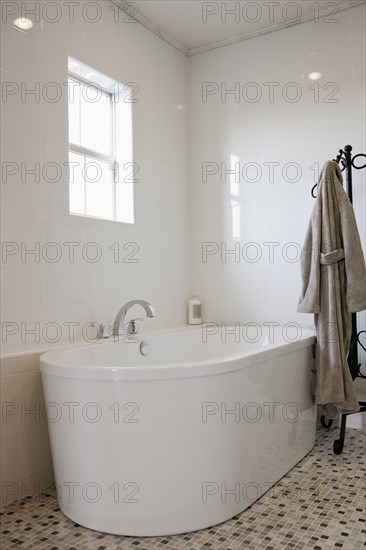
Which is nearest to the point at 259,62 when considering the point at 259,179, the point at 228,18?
the point at 228,18

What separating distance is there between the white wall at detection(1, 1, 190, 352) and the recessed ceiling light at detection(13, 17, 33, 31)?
0.03m

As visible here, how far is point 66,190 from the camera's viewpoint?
8.43 ft

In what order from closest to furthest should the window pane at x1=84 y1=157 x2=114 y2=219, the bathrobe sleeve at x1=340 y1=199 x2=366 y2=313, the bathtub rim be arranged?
the bathtub rim < the bathrobe sleeve at x1=340 y1=199 x2=366 y2=313 < the window pane at x1=84 y1=157 x2=114 y2=219

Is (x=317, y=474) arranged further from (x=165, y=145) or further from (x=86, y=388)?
(x=165, y=145)

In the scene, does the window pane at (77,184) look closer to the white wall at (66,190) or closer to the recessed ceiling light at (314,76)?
the white wall at (66,190)

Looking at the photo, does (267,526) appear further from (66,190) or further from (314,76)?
(314,76)

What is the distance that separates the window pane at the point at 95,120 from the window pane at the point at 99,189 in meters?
0.12

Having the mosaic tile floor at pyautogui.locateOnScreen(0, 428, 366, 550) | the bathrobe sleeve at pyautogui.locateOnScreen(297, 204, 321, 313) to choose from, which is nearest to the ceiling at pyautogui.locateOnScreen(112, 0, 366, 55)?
the bathrobe sleeve at pyautogui.locateOnScreen(297, 204, 321, 313)

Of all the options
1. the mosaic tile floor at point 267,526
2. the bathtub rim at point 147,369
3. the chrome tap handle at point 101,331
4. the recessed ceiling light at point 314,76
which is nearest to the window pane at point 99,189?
the chrome tap handle at point 101,331

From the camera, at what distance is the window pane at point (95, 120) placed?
291 centimetres

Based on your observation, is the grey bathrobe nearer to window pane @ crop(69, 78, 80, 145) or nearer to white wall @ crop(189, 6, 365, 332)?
white wall @ crop(189, 6, 365, 332)

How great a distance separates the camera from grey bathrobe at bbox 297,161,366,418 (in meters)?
2.58

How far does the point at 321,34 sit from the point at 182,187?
1.33m

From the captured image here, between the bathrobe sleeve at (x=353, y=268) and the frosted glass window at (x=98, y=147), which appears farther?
the frosted glass window at (x=98, y=147)
